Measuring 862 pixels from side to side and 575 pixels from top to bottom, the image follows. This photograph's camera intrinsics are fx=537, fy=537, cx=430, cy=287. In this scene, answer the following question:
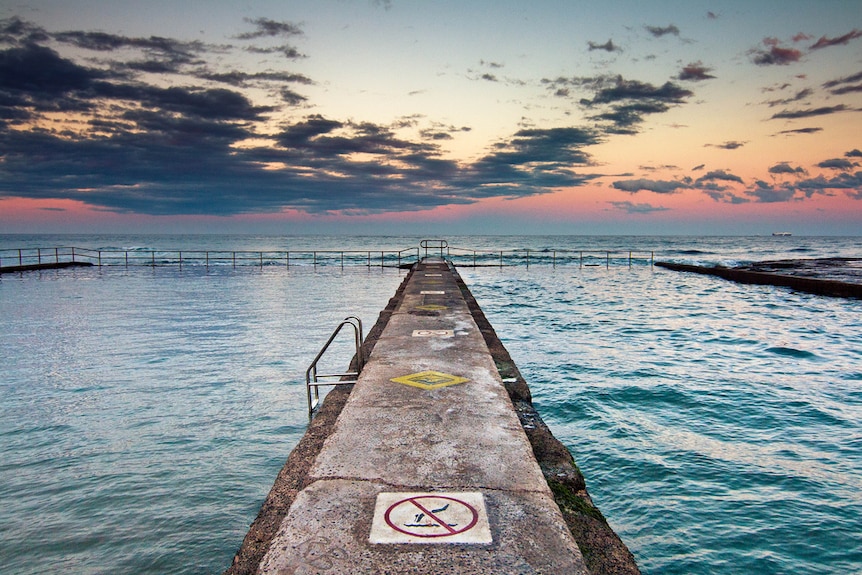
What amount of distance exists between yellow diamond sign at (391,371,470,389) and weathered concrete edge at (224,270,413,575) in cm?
82

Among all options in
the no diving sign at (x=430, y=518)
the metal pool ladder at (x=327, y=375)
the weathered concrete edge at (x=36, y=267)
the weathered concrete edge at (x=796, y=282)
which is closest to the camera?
the no diving sign at (x=430, y=518)

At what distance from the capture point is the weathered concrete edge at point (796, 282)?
Answer: 2461 centimetres

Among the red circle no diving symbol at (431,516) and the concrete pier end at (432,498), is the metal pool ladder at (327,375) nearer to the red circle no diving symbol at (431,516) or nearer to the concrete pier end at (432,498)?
the concrete pier end at (432,498)

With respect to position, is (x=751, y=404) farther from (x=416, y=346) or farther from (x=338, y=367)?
(x=338, y=367)

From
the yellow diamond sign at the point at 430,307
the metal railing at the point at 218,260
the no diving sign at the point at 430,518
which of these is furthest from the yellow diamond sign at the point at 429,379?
the metal railing at the point at 218,260

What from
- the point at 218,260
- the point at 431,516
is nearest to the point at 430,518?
the point at 431,516

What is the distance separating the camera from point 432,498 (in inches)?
131

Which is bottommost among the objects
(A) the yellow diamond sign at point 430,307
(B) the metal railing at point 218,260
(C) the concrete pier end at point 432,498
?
(B) the metal railing at point 218,260

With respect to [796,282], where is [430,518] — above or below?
above

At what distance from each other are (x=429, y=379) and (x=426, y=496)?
287cm

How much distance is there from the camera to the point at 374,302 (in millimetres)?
22312

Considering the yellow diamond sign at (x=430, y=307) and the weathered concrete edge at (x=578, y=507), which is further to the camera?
the yellow diamond sign at (x=430, y=307)

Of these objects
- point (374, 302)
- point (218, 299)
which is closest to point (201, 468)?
point (374, 302)

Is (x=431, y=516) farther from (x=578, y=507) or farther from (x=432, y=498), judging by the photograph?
(x=578, y=507)
